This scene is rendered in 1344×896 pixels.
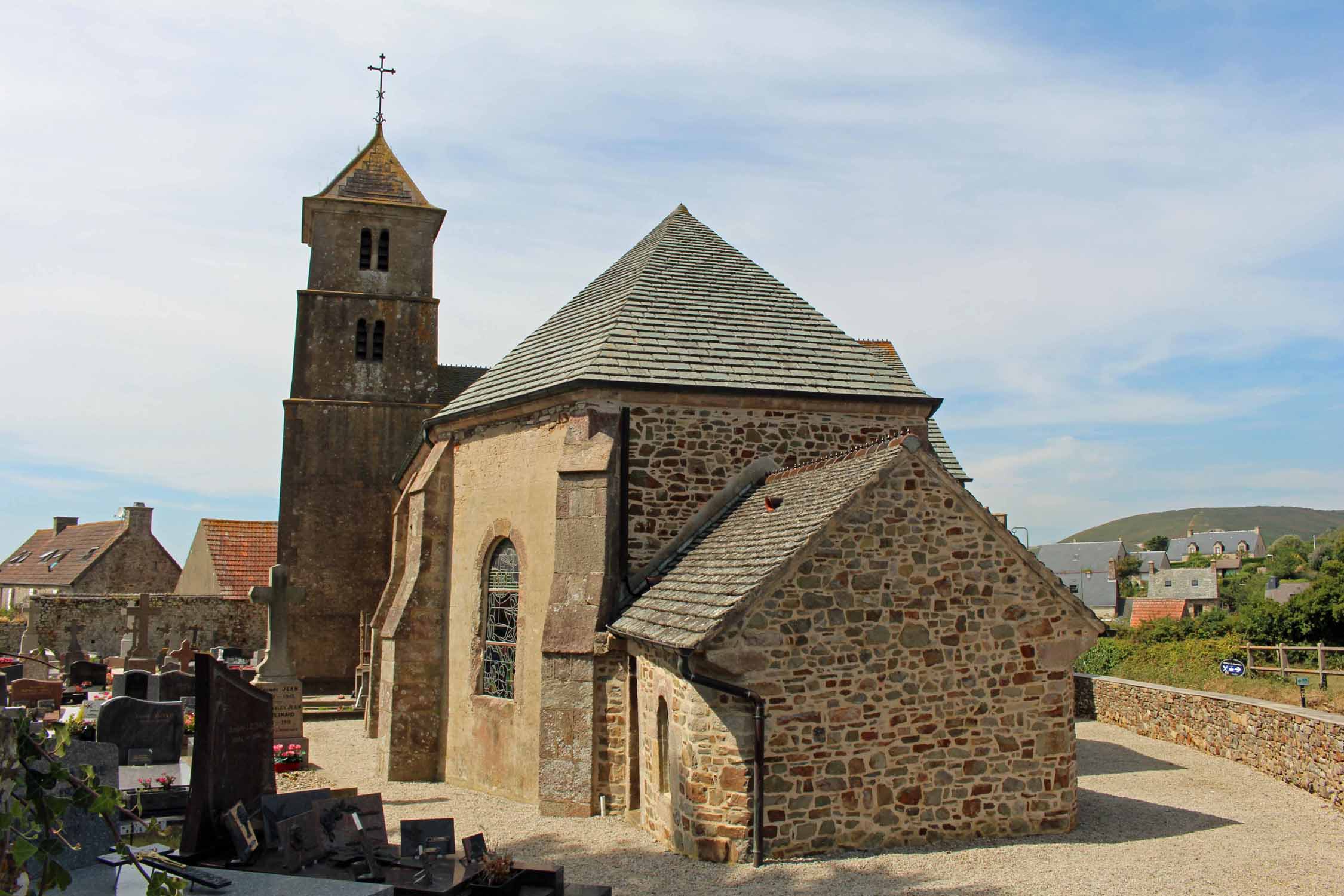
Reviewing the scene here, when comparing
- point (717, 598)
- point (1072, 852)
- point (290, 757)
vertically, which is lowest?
point (290, 757)

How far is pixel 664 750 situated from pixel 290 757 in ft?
24.5

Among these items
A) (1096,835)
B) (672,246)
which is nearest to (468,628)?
(672,246)

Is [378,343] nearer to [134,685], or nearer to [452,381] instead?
[452,381]

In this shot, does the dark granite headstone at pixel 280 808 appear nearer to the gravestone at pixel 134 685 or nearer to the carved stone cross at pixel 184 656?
the gravestone at pixel 134 685

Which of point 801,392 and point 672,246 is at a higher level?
point 672,246

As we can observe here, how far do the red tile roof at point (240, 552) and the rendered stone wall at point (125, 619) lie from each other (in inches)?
22.8

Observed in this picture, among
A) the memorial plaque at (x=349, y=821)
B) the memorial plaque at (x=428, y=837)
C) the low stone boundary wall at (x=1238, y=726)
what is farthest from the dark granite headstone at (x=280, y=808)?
the low stone boundary wall at (x=1238, y=726)

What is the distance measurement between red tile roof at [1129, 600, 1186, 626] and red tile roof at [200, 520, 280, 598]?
132ft

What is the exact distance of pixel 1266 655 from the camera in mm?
27734

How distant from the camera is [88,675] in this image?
20359mm

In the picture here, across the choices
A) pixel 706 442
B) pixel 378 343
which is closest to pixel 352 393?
pixel 378 343

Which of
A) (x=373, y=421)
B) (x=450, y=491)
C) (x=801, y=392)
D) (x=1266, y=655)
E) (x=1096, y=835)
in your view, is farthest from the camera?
(x=1266, y=655)

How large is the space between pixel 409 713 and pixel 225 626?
696 inches

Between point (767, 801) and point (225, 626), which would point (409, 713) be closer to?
point (767, 801)
